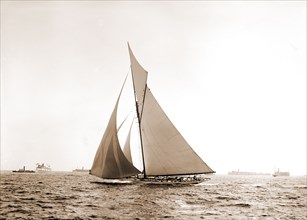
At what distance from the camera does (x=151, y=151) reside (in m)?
46.7

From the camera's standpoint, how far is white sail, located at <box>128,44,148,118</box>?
49.1 metres

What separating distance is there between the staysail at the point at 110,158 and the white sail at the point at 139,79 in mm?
5717

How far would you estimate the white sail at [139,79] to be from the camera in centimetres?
4909

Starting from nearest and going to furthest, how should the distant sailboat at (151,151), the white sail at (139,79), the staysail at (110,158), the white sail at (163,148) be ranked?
the staysail at (110,158) < the distant sailboat at (151,151) < the white sail at (163,148) < the white sail at (139,79)

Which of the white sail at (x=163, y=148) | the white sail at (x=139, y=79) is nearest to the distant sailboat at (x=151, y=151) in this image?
the white sail at (x=163, y=148)

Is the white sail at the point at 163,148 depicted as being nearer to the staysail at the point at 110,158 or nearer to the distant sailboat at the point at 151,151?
the distant sailboat at the point at 151,151

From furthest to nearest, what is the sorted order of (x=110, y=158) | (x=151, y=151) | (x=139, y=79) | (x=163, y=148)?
(x=139, y=79) → (x=151, y=151) → (x=163, y=148) → (x=110, y=158)

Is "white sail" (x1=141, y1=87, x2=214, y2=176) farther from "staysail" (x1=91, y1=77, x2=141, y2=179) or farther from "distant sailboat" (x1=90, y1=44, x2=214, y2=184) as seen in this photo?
"staysail" (x1=91, y1=77, x2=141, y2=179)

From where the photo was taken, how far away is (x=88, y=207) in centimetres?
2861

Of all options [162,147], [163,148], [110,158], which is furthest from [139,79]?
[110,158]

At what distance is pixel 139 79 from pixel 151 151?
1142 cm

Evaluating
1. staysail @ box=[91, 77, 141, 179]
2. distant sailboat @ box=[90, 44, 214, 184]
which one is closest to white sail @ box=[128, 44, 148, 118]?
distant sailboat @ box=[90, 44, 214, 184]

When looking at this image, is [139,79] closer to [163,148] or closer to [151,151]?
[151,151]

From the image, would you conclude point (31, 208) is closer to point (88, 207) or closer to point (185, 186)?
A: point (88, 207)
